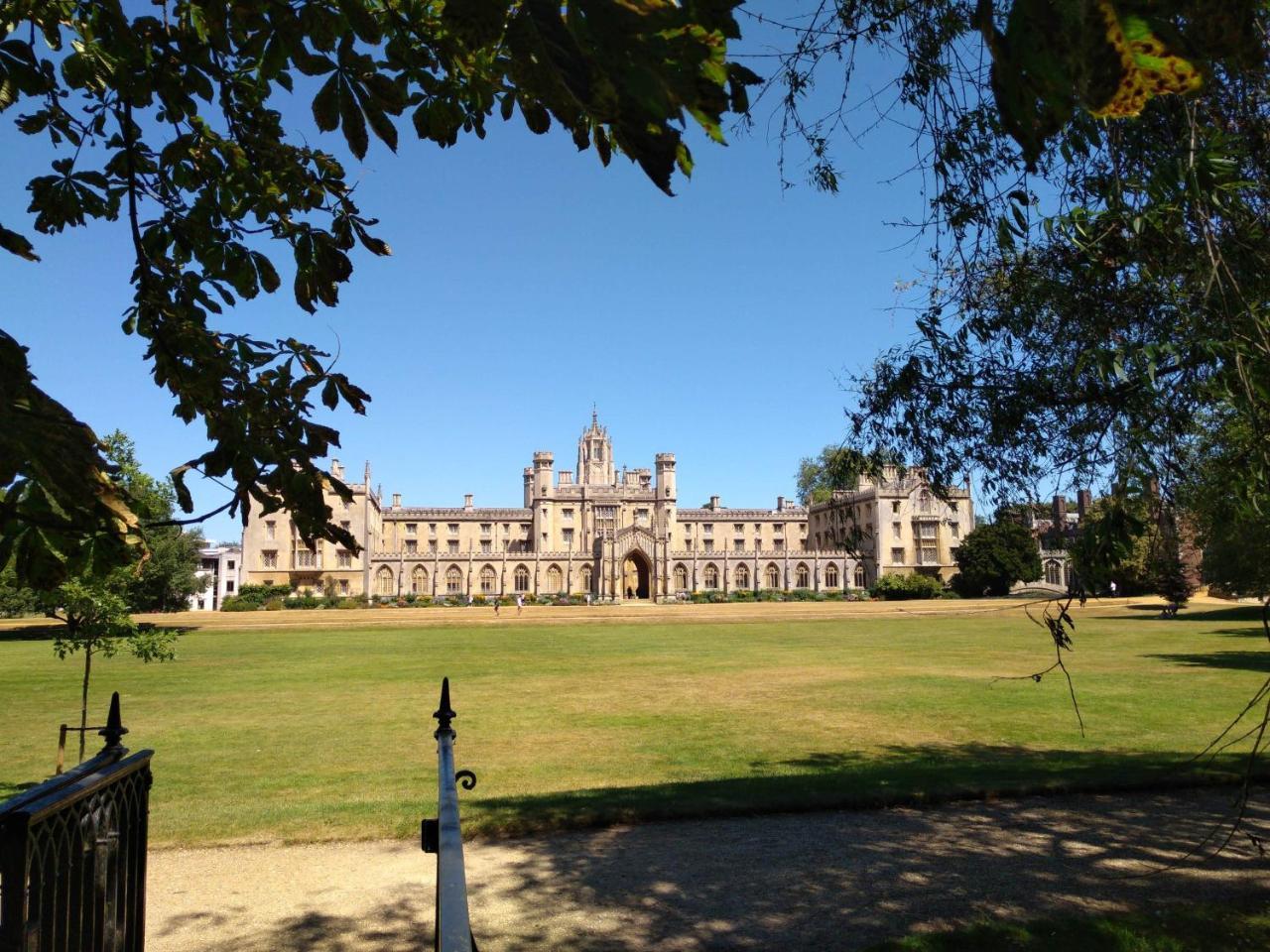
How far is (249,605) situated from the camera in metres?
59.1

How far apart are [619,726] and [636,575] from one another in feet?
245

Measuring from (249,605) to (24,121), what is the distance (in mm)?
60362

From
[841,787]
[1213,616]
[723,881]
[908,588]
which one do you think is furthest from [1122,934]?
[908,588]

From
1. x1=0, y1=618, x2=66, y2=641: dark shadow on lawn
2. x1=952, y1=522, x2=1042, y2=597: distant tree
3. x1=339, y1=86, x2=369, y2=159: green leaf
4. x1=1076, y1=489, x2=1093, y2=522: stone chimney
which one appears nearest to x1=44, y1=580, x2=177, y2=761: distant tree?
x1=339, y1=86, x2=369, y2=159: green leaf

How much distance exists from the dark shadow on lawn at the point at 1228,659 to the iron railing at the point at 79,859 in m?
20.5

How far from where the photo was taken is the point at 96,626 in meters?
11.0

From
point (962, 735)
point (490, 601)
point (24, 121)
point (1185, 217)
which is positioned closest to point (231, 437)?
point (24, 121)

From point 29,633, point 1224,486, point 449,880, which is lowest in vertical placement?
point 29,633

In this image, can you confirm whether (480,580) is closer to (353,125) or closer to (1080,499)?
(1080,499)

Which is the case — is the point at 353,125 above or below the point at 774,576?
above

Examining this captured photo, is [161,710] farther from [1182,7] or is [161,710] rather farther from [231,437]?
[1182,7]

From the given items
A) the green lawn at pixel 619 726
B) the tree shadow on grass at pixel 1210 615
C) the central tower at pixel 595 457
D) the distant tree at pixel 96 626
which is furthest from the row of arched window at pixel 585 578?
the distant tree at pixel 96 626

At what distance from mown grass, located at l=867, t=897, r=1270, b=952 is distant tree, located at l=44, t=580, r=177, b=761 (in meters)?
9.59

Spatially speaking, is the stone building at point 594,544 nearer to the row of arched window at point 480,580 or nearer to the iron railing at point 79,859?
the row of arched window at point 480,580
